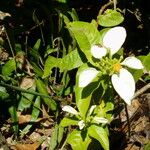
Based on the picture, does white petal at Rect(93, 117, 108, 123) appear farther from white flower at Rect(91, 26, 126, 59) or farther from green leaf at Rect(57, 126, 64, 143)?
green leaf at Rect(57, 126, 64, 143)

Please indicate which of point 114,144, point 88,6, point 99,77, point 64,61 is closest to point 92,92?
point 99,77

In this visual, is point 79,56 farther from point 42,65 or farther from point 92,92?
point 42,65

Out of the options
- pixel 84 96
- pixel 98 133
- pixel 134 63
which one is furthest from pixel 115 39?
pixel 98 133

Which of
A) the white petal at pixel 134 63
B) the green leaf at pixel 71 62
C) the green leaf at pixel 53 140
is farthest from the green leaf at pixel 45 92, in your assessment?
the white petal at pixel 134 63

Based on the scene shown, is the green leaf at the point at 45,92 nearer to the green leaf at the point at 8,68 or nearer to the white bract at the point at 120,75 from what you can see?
the green leaf at the point at 8,68

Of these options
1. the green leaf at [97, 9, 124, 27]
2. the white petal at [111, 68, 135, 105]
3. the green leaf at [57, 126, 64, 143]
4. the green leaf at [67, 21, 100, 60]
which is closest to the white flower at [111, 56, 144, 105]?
the white petal at [111, 68, 135, 105]

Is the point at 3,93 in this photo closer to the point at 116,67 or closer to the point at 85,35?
the point at 85,35
